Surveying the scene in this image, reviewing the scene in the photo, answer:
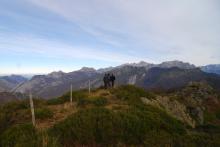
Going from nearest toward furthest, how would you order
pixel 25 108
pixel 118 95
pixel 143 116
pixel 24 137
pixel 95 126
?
1. pixel 24 137
2. pixel 95 126
3. pixel 143 116
4. pixel 25 108
5. pixel 118 95

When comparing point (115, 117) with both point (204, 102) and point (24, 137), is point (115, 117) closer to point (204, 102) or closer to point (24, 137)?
point (24, 137)

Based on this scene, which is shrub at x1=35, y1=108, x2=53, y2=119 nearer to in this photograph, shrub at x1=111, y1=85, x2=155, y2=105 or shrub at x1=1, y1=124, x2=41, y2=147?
shrub at x1=1, y1=124, x2=41, y2=147

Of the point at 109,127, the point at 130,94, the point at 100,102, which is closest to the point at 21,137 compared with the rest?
the point at 109,127

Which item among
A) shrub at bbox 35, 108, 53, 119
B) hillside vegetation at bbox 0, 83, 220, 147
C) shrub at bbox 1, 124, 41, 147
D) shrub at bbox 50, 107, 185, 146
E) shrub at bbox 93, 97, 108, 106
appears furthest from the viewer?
shrub at bbox 93, 97, 108, 106

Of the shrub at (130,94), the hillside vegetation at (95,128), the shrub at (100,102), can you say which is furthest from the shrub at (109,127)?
the shrub at (130,94)

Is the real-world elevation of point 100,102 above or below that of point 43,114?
above

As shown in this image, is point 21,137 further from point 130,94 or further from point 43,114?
point 130,94

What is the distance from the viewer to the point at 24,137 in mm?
13375

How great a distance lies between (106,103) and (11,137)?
10325 mm

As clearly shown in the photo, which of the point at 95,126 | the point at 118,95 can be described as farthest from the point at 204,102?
the point at 95,126

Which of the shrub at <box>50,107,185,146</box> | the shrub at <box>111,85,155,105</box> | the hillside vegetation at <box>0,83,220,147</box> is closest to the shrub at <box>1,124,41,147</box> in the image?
the hillside vegetation at <box>0,83,220,147</box>

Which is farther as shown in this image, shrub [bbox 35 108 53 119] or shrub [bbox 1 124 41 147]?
shrub [bbox 35 108 53 119]

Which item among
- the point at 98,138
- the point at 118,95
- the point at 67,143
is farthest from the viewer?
the point at 118,95

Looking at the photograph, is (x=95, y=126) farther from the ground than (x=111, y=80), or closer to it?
closer to it
